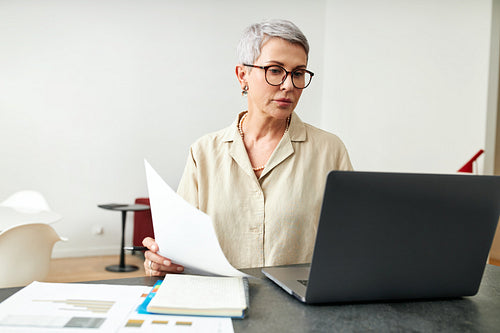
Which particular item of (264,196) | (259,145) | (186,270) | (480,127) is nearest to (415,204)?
(186,270)

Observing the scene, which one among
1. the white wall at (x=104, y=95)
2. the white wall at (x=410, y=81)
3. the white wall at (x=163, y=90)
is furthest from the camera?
the white wall at (x=104, y=95)

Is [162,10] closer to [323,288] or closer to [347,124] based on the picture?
[347,124]

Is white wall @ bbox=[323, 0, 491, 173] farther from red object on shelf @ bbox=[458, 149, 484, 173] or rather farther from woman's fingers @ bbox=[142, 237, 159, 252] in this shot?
woman's fingers @ bbox=[142, 237, 159, 252]

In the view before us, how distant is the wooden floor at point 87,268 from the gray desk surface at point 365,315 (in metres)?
3.45

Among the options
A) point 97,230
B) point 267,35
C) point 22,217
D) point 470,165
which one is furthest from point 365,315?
point 97,230

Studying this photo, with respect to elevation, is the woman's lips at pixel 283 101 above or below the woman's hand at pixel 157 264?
above

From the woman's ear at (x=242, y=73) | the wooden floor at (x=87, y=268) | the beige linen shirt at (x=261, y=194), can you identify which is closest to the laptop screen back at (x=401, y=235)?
the beige linen shirt at (x=261, y=194)

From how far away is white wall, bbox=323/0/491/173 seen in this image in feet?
13.3

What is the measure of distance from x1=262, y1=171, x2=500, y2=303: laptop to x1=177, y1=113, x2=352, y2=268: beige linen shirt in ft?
1.75

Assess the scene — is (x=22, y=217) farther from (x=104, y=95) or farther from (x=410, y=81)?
(x=410, y=81)

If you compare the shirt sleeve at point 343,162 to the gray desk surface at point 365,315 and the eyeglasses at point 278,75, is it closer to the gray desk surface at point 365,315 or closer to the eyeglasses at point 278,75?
the eyeglasses at point 278,75

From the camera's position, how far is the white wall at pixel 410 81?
404 cm

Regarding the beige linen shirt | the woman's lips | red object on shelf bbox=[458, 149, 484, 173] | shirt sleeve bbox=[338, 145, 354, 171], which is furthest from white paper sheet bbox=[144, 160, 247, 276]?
red object on shelf bbox=[458, 149, 484, 173]

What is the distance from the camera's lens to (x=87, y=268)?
446cm
